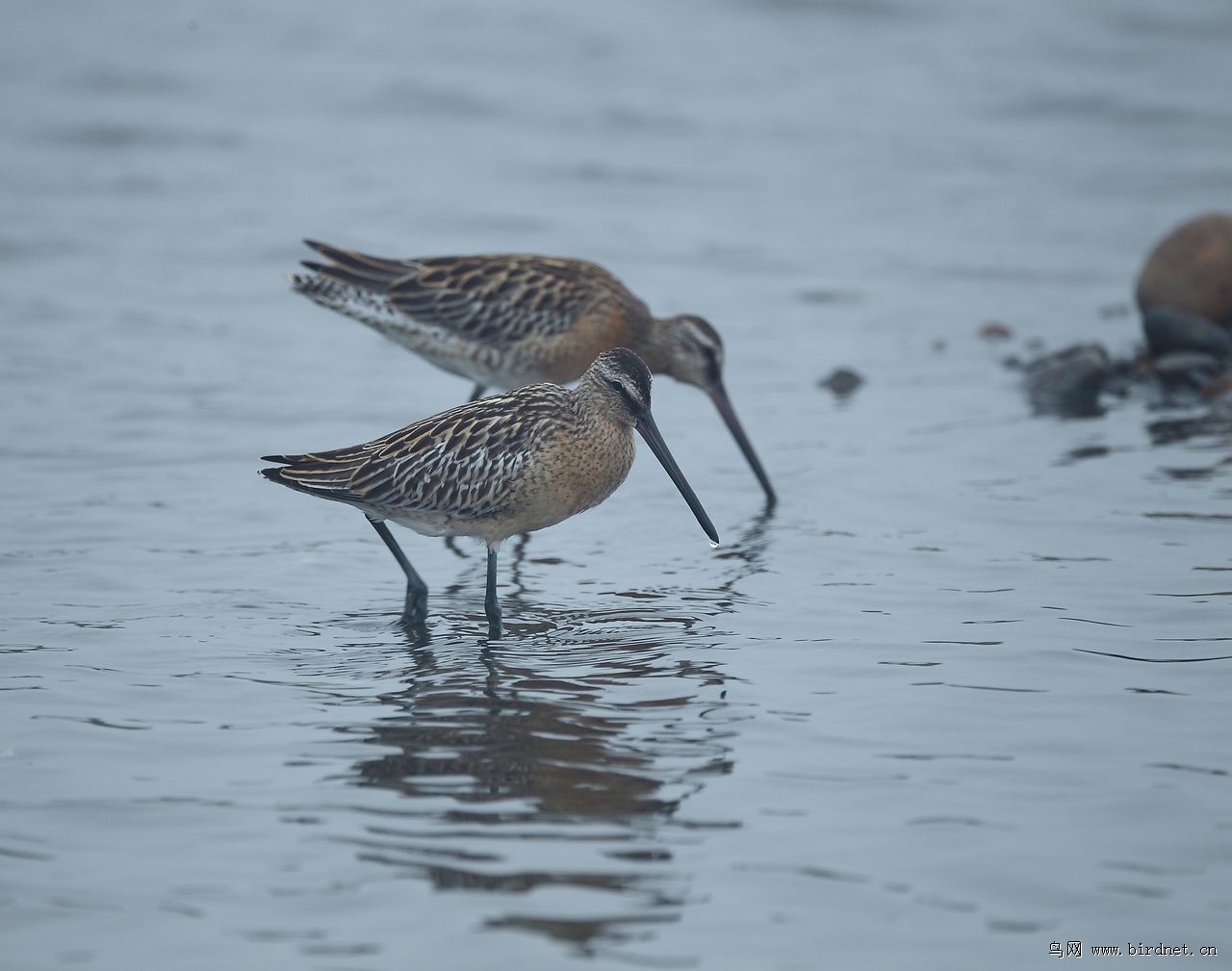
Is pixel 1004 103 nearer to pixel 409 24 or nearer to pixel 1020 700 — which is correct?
pixel 409 24

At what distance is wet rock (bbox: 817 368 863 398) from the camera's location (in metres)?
10.3

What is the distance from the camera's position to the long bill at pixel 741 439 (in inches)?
329

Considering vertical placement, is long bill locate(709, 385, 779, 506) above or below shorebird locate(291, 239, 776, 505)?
below

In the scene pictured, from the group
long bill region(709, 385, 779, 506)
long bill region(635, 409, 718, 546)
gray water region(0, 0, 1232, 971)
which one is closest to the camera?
gray water region(0, 0, 1232, 971)

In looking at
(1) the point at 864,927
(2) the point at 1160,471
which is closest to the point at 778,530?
(2) the point at 1160,471

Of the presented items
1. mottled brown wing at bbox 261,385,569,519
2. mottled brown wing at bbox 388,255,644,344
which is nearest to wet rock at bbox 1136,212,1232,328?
mottled brown wing at bbox 388,255,644,344

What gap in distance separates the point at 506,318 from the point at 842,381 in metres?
2.29

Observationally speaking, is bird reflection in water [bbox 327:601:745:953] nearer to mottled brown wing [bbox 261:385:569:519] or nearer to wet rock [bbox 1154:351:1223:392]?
mottled brown wing [bbox 261:385:569:519]

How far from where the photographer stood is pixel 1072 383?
9.82 meters

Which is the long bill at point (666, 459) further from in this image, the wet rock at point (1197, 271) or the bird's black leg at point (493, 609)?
the wet rock at point (1197, 271)

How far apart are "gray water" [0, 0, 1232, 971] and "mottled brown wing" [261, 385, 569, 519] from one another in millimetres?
475

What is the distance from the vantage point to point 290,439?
9023 mm

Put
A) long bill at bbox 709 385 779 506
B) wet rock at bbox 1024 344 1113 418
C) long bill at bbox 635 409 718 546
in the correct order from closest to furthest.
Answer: long bill at bbox 635 409 718 546
long bill at bbox 709 385 779 506
wet rock at bbox 1024 344 1113 418

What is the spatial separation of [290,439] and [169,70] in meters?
9.19
